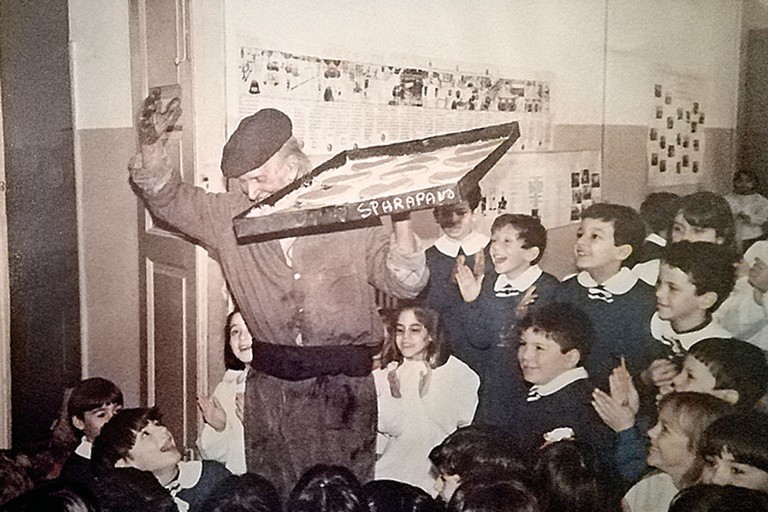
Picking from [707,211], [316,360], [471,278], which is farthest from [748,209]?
[316,360]

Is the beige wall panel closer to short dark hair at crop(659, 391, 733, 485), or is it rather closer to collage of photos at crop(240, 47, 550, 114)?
collage of photos at crop(240, 47, 550, 114)

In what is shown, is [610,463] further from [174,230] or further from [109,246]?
[109,246]

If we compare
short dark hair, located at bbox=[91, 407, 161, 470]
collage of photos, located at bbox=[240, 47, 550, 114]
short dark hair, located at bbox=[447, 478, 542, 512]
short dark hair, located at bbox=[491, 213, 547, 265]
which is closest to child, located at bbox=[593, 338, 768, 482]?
short dark hair, located at bbox=[447, 478, 542, 512]

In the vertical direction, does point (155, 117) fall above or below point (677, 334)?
above

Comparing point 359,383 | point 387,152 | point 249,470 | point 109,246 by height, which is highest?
point 387,152

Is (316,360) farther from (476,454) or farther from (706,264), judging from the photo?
(706,264)

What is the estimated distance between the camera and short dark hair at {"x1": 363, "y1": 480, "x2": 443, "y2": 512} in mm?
1758

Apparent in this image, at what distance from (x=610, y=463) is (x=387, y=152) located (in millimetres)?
781

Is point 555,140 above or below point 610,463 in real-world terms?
above

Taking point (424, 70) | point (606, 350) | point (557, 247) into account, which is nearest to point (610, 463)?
point (606, 350)

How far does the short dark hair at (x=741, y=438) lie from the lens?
1660mm

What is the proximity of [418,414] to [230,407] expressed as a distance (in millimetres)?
396

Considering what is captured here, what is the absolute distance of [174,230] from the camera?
1.77m

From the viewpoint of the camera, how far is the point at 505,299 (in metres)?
1.74
